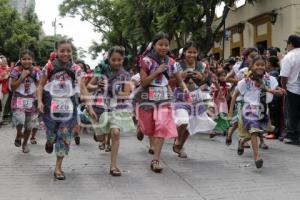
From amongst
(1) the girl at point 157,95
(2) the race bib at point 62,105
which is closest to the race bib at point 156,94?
(1) the girl at point 157,95

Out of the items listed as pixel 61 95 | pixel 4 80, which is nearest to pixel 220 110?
pixel 61 95

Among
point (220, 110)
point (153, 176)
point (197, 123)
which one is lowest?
point (153, 176)

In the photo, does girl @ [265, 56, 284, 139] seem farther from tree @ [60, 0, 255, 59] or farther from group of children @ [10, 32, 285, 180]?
tree @ [60, 0, 255, 59]

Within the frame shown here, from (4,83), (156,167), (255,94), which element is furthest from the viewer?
(4,83)

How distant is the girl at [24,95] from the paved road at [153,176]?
0.45 m

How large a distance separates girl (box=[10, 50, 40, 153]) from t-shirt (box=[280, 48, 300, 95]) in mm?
4328

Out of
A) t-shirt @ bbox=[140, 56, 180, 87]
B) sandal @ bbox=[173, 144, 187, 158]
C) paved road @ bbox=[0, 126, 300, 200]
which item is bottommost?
paved road @ bbox=[0, 126, 300, 200]

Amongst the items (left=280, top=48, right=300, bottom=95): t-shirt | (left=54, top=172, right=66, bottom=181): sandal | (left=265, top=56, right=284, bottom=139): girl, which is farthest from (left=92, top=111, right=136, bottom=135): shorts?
(left=265, top=56, right=284, bottom=139): girl

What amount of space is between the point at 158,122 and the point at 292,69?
3.67 m

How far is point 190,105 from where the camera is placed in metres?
8.26

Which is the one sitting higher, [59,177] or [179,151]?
[179,151]

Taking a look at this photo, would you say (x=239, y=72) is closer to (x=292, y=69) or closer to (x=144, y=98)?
(x=292, y=69)

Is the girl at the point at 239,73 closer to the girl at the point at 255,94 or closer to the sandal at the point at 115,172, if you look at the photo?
the girl at the point at 255,94

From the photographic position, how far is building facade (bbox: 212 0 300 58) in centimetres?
2075
